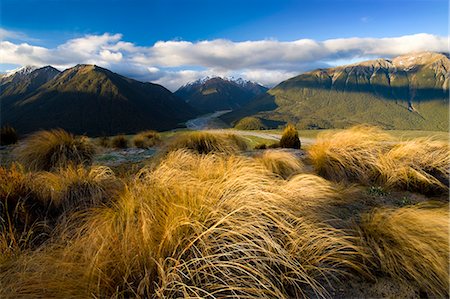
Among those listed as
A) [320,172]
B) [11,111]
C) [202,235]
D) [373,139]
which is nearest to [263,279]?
[202,235]

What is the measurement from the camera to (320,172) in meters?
5.25

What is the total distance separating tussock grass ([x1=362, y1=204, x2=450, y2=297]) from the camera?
2.09 meters

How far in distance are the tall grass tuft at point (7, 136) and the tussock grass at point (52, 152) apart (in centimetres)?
437

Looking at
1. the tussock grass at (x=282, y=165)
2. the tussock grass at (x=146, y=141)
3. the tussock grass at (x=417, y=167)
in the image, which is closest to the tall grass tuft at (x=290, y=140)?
the tussock grass at (x=282, y=165)

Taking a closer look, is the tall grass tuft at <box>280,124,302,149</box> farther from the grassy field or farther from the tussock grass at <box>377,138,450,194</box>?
the grassy field

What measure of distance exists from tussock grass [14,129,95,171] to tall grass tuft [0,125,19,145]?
4368 millimetres

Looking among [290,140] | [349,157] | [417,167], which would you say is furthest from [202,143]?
[417,167]

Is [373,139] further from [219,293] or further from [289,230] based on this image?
[219,293]

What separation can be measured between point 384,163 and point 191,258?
397 cm

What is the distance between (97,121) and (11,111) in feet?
212

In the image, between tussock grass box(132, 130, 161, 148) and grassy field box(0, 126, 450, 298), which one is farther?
tussock grass box(132, 130, 161, 148)

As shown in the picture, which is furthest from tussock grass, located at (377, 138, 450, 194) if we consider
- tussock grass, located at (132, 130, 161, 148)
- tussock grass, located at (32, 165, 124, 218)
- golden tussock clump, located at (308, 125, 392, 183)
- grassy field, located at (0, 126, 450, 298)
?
tussock grass, located at (132, 130, 161, 148)

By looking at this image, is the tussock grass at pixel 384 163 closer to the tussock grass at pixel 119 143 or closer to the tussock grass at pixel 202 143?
the tussock grass at pixel 202 143

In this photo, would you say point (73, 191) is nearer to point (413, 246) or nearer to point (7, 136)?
point (413, 246)
